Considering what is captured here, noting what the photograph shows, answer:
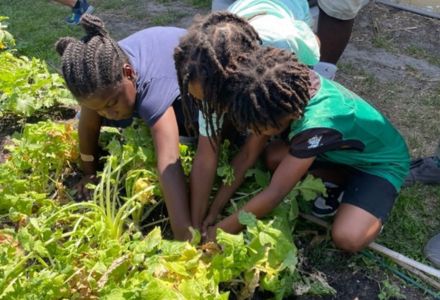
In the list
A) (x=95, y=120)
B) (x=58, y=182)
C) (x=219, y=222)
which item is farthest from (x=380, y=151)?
(x=58, y=182)

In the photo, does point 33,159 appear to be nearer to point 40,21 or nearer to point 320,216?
point 320,216

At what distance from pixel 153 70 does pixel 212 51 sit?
2.01ft

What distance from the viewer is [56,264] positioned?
6.60 ft

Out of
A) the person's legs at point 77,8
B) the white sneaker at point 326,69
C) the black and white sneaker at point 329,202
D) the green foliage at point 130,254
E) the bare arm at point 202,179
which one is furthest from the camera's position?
the person's legs at point 77,8

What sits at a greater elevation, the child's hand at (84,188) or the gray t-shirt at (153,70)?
the gray t-shirt at (153,70)

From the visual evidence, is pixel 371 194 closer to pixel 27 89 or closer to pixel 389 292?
pixel 389 292

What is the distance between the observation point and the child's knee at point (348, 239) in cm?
222

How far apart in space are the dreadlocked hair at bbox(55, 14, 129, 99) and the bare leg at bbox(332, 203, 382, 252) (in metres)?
1.00

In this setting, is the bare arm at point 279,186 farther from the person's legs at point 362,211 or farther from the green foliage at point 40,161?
the green foliage at point 40,161

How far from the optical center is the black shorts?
2.30 m

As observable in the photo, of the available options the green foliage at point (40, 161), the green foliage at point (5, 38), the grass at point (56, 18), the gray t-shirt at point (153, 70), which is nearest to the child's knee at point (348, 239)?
the gray t-shirt at point (153, 70)

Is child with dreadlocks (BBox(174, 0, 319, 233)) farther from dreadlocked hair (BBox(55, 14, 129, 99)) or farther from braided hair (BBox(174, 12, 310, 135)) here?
dreadlocked hair (BBox(55, 14, 129, 99))

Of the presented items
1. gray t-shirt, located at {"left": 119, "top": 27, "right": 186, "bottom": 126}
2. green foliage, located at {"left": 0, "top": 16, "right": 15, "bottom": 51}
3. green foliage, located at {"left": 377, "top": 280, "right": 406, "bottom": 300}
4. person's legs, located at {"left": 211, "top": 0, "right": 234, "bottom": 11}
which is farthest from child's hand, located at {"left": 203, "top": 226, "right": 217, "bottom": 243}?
green foliage, located at {"left": 0, "top": 16, "right": 15, "bottom": 51}

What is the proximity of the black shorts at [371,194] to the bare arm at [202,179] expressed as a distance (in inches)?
21.3
